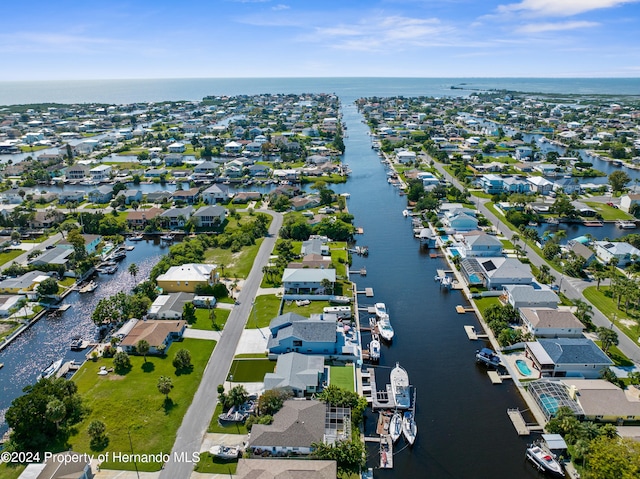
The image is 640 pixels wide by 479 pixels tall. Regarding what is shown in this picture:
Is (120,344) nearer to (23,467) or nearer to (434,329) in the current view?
(23,467)

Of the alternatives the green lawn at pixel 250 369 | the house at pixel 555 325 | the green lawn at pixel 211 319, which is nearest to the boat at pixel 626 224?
the house at pixel 555 325

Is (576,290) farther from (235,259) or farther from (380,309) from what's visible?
(235,259)

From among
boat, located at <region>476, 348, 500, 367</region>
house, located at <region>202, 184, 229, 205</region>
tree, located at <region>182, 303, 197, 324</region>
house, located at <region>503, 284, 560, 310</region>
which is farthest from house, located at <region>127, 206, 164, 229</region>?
house, located at <region>503, 284, 560, 310</region>

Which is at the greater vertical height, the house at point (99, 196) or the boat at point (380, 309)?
the house at point (99, 196)

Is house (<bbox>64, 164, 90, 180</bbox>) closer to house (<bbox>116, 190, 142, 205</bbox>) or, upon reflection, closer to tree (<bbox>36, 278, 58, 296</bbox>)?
house (<bbox>116, 190, 142, 205</bbox>)

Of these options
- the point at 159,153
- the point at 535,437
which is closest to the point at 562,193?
the point at 535,437

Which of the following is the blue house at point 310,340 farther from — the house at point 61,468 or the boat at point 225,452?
the house at point 61,468

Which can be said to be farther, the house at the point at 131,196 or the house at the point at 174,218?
the house at the point at 131,196
